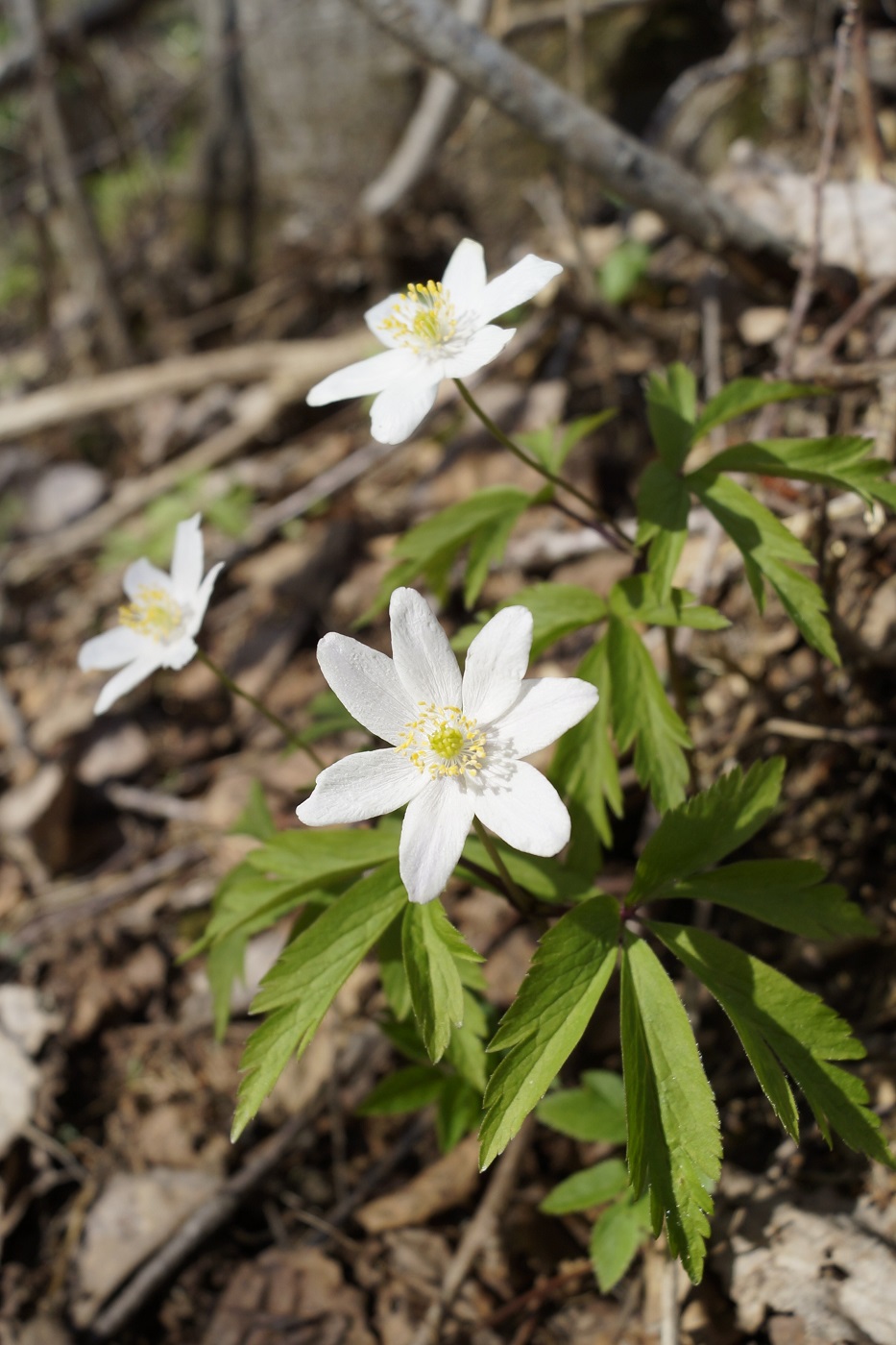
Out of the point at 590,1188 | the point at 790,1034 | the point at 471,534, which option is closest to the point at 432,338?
the point at 471,534

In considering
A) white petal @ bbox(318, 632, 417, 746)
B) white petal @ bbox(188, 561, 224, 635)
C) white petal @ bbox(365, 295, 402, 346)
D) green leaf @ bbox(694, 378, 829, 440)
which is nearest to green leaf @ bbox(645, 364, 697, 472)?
green leaf @ bbox(694, 378, 829, 440)

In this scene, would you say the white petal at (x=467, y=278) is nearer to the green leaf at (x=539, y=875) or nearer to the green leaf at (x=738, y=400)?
the green leaf at (x=738, y=400)

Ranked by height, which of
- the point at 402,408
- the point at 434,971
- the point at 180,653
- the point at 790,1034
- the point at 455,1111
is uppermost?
the point at 402,408

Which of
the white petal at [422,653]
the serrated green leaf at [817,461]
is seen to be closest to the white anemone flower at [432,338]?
the white petal at [422,653]

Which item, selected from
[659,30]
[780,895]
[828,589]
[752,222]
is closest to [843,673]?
[828,589]

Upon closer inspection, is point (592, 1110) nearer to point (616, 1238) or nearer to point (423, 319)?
point (616, 1238)

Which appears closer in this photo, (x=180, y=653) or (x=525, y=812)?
(x=525, y=812)

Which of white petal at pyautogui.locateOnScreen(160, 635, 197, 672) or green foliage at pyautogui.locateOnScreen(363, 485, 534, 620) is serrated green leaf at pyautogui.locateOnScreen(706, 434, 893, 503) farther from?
white petal at pyautogui.locateOnScreen(160, 635, 197, 672)

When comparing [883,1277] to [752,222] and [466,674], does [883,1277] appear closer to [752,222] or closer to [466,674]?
[466,674]
